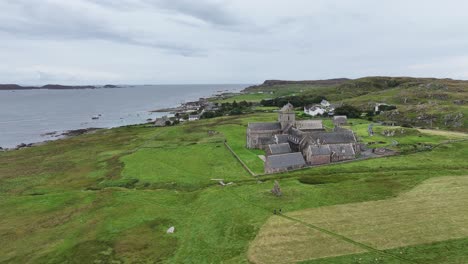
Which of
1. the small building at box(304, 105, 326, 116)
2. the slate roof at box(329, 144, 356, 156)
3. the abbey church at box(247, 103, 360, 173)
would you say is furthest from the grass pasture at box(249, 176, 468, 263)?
the small building at box(304, 105, 326, 116)

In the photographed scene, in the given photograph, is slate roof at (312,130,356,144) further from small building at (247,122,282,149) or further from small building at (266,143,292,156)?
small building at (247,122,282,149)

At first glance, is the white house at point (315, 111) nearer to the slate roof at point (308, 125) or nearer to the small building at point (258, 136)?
the slate roof at point (308, 125)

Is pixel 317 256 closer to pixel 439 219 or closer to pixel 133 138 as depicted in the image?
pixel 439 219

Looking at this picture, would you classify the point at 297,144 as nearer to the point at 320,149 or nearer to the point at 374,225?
the point at 320,149

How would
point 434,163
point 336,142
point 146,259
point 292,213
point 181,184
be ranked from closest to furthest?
point 146,259, point 292,213, point 181,184, point 434,163, point 336,142

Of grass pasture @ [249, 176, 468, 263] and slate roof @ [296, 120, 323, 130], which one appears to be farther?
slate roof @ [296, 120, 323, 130]

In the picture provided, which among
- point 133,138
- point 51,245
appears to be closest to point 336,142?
point 51,245

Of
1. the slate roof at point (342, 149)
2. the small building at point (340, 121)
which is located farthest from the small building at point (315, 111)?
the slate roof at point (342, 149)

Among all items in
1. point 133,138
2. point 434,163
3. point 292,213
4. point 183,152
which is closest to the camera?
point 292,213
